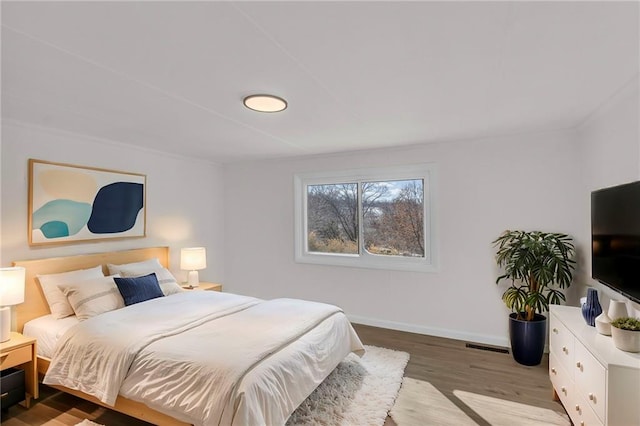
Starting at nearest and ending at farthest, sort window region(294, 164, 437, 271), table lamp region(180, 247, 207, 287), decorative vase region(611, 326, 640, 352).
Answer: decorative vase region(611, 326, 640, 352) → window region(294, 164, 437, 271) → table lamp region(180, 247, 207, 287)

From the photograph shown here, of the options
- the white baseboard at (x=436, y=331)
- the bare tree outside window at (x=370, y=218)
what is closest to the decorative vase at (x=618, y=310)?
the white baseboard at (x=436, y=331)

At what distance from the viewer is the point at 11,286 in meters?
2.52

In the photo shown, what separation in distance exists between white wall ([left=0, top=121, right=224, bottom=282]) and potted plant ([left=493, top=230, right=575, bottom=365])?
4.05 meters

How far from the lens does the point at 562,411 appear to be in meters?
2.38

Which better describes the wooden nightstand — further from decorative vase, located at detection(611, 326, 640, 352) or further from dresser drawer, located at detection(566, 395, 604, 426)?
decorative vase, located at detection(611, 326, 640, 352)

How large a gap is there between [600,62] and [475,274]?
246cm

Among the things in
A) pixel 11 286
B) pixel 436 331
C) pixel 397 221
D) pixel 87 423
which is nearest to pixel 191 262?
pixel 11 286

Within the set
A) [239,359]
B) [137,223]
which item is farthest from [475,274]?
[137,223]

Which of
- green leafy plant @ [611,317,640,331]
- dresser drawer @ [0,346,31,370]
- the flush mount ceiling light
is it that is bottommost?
dresser drawer @ [0,346,31,370]

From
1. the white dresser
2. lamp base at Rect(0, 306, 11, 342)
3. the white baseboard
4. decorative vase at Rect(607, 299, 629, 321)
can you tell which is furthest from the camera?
the white baseboard

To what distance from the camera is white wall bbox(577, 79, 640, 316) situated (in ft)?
7.18

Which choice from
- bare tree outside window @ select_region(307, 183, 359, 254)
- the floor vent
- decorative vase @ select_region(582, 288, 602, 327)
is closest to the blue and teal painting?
bare tree outside window @ select_region(307, 183, 359, 254)

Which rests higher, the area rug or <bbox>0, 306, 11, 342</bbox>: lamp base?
<bbox>0, 306, 11, 342</bbox>: lamp base

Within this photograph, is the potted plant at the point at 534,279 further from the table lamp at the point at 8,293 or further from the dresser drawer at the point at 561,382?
the table lamp at the point at 8,293
